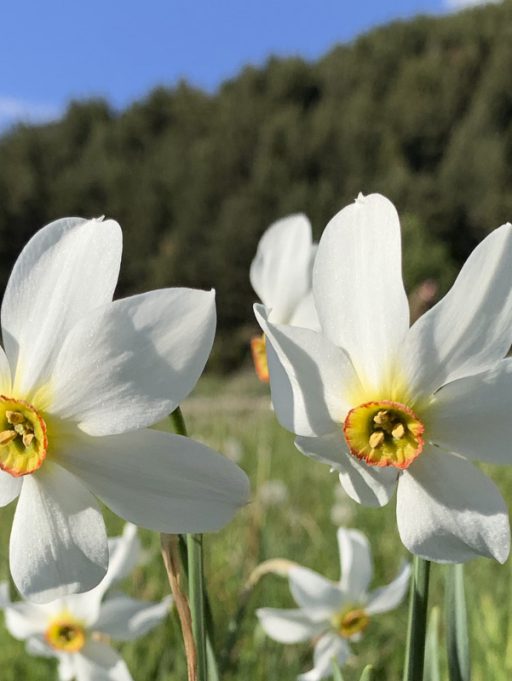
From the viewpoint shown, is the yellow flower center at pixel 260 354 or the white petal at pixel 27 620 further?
the white petal at pixel 27 620

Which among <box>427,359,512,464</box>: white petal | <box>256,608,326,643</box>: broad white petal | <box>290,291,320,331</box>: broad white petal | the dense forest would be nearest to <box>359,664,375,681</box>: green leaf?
<box>427,359,512,464</box>: white petal

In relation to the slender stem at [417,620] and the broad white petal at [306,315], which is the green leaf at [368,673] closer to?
the slender stem at [417,620]

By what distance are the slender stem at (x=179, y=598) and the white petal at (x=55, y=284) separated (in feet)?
0.40

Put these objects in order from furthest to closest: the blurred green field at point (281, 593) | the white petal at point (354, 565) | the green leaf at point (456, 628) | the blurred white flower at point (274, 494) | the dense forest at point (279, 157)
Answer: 1. the dense forest at point (279, 157)
2. the blurred white flower at point (274, 494)
3. the blurred green field at point (281, 593)
4. the white petal at point (354, 565)
5. the green leaf at point (456, 628)

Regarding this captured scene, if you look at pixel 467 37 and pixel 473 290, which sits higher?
pixel 467 37

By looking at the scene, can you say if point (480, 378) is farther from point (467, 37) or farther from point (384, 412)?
point (467, 37)

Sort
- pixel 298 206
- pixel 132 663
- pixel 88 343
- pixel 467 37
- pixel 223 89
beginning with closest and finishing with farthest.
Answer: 1. pixel 88 343
2. pixel 132 663
3. pixel 298 206
4. pixel 467 37
5. pixel 223 89

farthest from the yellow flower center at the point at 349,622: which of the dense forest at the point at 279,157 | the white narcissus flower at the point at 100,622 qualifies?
the dense forest at the point at 279,157

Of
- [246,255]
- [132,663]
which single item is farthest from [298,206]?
[132,663]

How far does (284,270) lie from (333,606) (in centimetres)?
37

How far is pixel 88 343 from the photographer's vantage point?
0.42 m

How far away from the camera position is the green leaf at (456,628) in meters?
0.53

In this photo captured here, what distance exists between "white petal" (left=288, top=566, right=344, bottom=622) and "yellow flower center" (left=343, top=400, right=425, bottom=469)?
37 cm

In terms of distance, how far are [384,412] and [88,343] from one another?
0.57 ft
